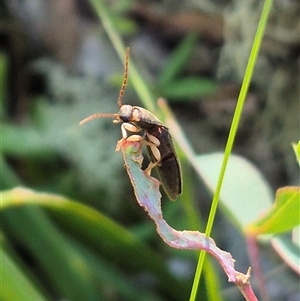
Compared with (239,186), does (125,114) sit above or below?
below

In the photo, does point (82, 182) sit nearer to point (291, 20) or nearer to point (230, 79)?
point (230, 79)

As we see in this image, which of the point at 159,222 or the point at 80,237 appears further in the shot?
the point at 80,237

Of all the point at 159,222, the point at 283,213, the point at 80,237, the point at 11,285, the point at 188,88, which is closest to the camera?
the point at 159,222

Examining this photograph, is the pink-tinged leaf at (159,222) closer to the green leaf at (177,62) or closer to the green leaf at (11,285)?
the green leaf at (11,285)

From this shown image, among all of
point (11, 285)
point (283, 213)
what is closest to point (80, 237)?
point (11, 285)

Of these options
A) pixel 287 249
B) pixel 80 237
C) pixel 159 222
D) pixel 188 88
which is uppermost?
pixel 188 88

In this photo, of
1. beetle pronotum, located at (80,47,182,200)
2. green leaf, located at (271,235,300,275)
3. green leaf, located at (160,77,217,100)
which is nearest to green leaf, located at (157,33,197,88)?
green leaf, located at (160,77,217,100)

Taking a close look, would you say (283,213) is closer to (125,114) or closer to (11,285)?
(125,114)

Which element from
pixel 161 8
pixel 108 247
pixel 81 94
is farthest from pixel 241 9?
pixel 108 247

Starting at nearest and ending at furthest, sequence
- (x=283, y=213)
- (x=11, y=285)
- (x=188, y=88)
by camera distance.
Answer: (x=283, y=213), (x=11, y=285), (x=188, y=88)
